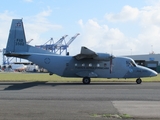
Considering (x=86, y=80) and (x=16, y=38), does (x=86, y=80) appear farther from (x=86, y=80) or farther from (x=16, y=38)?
(x=16, y=38)

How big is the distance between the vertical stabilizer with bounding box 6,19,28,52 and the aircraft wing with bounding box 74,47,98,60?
6053 millimetres

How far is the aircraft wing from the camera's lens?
26.5m

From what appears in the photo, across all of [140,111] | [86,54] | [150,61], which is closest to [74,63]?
[86,54]

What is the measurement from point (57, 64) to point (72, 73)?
1.85 m

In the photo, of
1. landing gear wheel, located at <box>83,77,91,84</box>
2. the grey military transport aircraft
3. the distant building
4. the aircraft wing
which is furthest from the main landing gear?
the distant building

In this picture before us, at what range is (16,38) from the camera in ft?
94.3

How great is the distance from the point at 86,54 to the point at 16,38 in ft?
25.2

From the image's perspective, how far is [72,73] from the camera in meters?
28.9

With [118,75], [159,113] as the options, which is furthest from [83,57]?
[159,113]

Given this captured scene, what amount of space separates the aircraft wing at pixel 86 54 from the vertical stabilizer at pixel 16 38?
6.05 metres

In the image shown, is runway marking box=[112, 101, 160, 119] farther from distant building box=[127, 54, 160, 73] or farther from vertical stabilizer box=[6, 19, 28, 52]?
distant building box=[127, 54, 160, 73]

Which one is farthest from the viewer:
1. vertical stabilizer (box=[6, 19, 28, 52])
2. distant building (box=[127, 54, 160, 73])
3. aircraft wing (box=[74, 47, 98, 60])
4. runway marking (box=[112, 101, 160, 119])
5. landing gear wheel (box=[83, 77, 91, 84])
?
distant building (box=[127, 54, 160, 73])

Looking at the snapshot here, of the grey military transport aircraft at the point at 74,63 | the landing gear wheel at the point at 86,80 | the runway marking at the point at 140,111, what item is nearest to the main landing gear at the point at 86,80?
the landing gear wheel at the point at 86,80

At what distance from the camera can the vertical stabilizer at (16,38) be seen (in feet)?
94.0
